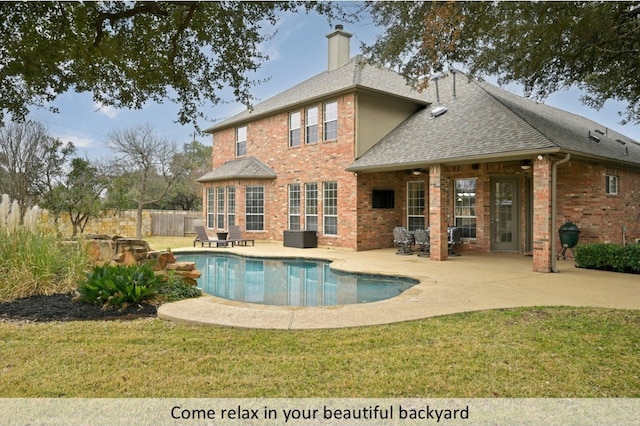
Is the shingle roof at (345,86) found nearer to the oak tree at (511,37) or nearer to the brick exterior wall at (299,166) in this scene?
the brick exterior wall at (299,166)

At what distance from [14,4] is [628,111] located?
58.1 ft

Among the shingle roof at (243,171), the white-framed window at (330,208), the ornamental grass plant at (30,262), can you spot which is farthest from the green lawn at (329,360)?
the shingle roof at (243,171)

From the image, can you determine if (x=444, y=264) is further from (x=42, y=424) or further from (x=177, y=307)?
(x=42, y=424)

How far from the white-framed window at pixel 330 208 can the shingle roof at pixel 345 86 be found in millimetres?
3519

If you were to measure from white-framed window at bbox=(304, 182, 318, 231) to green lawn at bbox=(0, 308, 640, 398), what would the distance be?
11968 millimetres

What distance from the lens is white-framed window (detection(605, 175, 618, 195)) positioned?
504 inches

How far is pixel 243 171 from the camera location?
19.4m

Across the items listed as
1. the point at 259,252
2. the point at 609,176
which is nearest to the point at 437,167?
the point at 609,176

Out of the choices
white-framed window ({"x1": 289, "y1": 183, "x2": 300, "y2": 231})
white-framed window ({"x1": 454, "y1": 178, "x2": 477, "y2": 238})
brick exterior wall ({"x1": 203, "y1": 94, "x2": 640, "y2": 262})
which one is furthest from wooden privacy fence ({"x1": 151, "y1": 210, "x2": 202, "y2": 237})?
white-framed window ({"x1": 454, "y1": 178, "x2": 477, "y2": 238})

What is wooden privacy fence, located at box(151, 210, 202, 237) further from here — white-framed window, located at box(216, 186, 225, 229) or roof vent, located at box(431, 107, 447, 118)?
roof vent, located at box(431, 107, 447, 118)

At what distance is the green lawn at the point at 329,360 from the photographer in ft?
11.1

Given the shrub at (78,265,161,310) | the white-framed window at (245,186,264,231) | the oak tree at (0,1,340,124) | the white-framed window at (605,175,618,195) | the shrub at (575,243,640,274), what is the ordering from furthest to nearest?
1. the white-framed window at (245,186,264,231)
2. the white-framed window at (605,175,618,195)
3. the shrub at (575,243,640,274)
4. the oak tree at (0,1,340,124)
5. the shrub at (78,265,161,310)

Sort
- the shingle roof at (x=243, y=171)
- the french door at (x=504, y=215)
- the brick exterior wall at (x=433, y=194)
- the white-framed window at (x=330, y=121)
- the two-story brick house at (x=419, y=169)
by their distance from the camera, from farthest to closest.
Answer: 1. the shingle roof at (x=243, y=171)
2. the white-framed window at (x=330, y=121)
3. the french door at (x=504, y=215)
4. the brick exterior wall at (x=433, y=194)
5. the two-story brick house at (x=419, y=169)

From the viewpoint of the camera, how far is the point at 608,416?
118 inches
